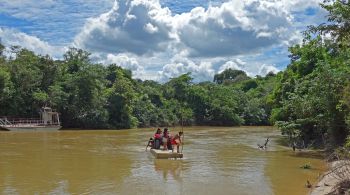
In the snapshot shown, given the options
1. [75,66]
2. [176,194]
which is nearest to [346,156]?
[176,194]

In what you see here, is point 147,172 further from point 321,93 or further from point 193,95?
point 193,95

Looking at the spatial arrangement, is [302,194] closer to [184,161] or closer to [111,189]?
[111,189]

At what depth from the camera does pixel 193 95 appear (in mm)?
72875

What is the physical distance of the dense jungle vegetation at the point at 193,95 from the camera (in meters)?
22.5

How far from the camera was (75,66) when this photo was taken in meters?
56.3

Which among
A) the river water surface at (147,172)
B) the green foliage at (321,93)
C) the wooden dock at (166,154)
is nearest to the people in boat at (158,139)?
the river water surface at (147,172)

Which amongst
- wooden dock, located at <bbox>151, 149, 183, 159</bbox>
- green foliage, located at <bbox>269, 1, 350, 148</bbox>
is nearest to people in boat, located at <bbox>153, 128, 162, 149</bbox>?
wooden dock, located at <bbox>151, 149, 183, 159</bbox>

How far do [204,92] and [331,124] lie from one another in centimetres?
5051

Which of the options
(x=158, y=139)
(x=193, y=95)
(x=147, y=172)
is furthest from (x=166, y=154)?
(x=193, y=95)

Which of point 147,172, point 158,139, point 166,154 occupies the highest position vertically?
point 158,139

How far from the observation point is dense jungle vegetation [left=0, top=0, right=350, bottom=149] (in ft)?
73.7

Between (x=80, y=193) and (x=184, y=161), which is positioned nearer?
(x=80, y=193)

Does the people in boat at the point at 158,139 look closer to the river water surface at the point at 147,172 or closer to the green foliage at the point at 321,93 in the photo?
the river water surface at the point at 147,172

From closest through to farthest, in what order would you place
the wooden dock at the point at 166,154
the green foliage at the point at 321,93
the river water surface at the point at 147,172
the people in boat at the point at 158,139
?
1. the river water surface at the point at 147,172
2. the green foliage at the point at 321,93
3. the wooden dock at the point at 166,154
4. the people in boat at the point at 158,139
